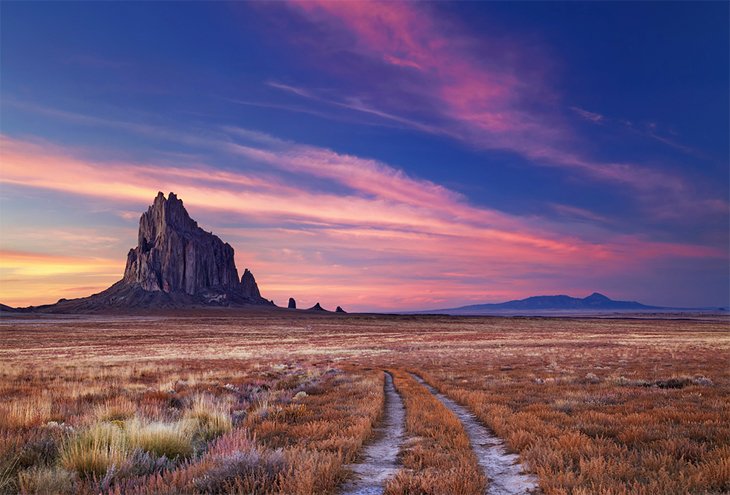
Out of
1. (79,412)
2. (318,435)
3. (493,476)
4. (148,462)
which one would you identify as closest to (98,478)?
(148,462)

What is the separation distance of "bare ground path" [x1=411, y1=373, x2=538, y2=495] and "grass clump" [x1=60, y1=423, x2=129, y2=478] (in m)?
5.54

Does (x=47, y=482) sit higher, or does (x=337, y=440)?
(x=47, y=482)

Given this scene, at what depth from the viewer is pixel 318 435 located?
951cm

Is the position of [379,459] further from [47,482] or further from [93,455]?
[47,482]

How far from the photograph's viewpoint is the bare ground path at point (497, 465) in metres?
6.55

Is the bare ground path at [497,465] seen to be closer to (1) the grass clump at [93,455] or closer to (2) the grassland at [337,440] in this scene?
(2) the grassland at [337,440]

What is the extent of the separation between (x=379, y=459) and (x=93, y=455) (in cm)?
466

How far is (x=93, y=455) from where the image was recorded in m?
6.54

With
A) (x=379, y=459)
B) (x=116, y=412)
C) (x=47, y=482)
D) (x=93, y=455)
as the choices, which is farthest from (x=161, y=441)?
(x=116, y=412)

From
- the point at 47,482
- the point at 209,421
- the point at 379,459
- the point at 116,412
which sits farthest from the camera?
the point at 116,412

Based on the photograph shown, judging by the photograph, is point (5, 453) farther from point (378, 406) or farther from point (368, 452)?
point (378, 406)

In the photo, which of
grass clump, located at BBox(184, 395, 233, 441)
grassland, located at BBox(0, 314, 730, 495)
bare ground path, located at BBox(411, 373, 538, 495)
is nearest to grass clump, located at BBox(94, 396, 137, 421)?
grassland, located at BBox(0, 314, 730, 495)

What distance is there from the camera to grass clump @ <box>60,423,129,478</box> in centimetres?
646

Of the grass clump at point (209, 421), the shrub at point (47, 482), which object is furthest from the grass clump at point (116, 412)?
the shrub at point (47, 482)
